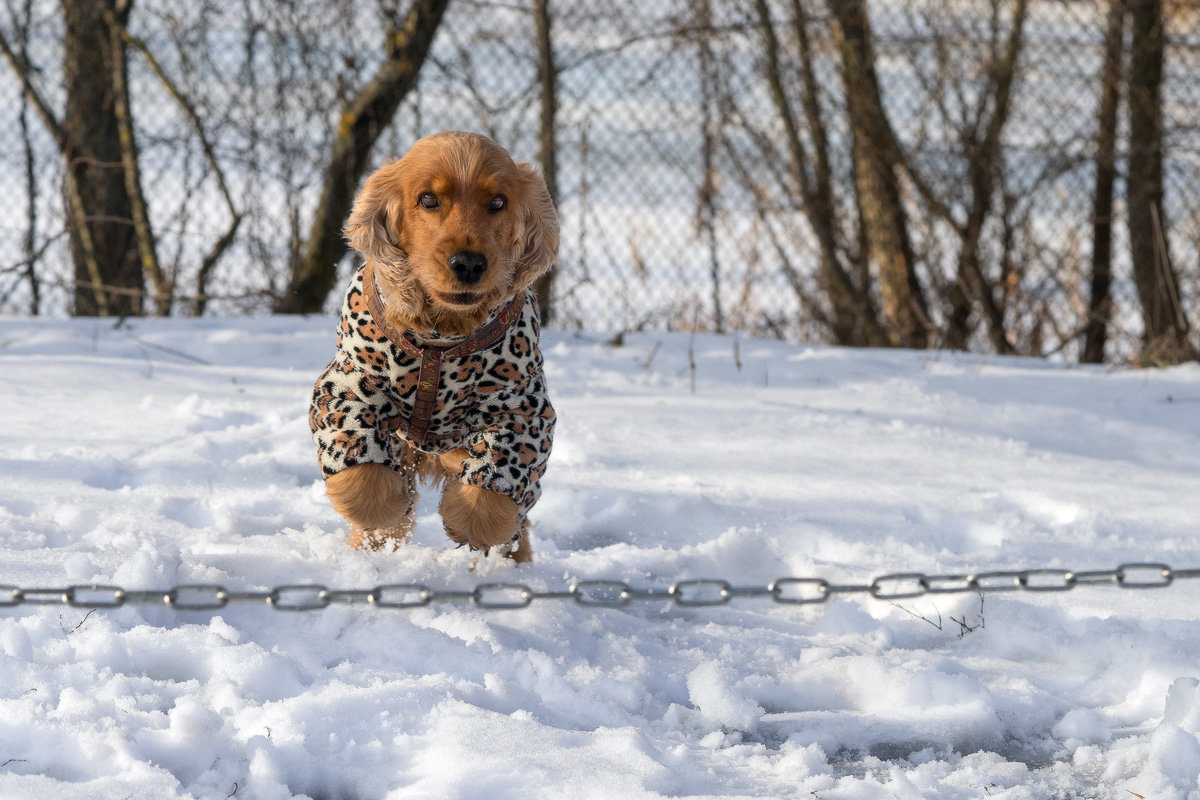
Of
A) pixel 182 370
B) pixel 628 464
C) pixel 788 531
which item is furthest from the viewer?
pixel 182 370

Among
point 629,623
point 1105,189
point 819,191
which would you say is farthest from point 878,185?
point 629,623

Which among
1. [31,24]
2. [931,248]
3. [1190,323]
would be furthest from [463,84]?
[1190,323]

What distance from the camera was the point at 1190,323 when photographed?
6.38 m

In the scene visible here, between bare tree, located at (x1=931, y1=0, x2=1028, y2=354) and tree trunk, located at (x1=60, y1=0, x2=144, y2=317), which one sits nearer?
tree trunk, located at (x1=60, y1=0, x2=144, y2=317)

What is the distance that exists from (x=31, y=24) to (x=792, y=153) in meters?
4.56

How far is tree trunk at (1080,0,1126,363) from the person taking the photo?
6238 millimetres

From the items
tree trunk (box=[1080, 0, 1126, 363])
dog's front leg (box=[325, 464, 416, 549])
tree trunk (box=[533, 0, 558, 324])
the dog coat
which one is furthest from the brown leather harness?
tree trunk (box=[1080, 0, 1126, 363])

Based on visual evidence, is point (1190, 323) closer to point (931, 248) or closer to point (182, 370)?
point (931, 248)

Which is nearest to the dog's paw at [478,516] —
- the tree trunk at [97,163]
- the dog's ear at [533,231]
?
the dog's ear at [533,231]

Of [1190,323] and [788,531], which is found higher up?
[1190,323]

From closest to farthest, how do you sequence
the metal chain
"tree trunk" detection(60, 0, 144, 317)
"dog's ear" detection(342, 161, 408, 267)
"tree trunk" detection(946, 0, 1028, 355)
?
the metal chain
"dog's ear" detection(342, 161, 408, 267)
"tree trunk" detection(60, 0, 144, 317)
"tree trunk" detection(946, 0, 1028, 355)

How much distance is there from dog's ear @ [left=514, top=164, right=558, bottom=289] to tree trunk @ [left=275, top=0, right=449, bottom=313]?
12.3 feet

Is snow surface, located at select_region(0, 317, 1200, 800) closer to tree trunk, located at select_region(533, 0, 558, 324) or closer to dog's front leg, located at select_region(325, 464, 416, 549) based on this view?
dog's front leg, located at select_region(325, 464, 416, 549)

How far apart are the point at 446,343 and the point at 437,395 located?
133mm
